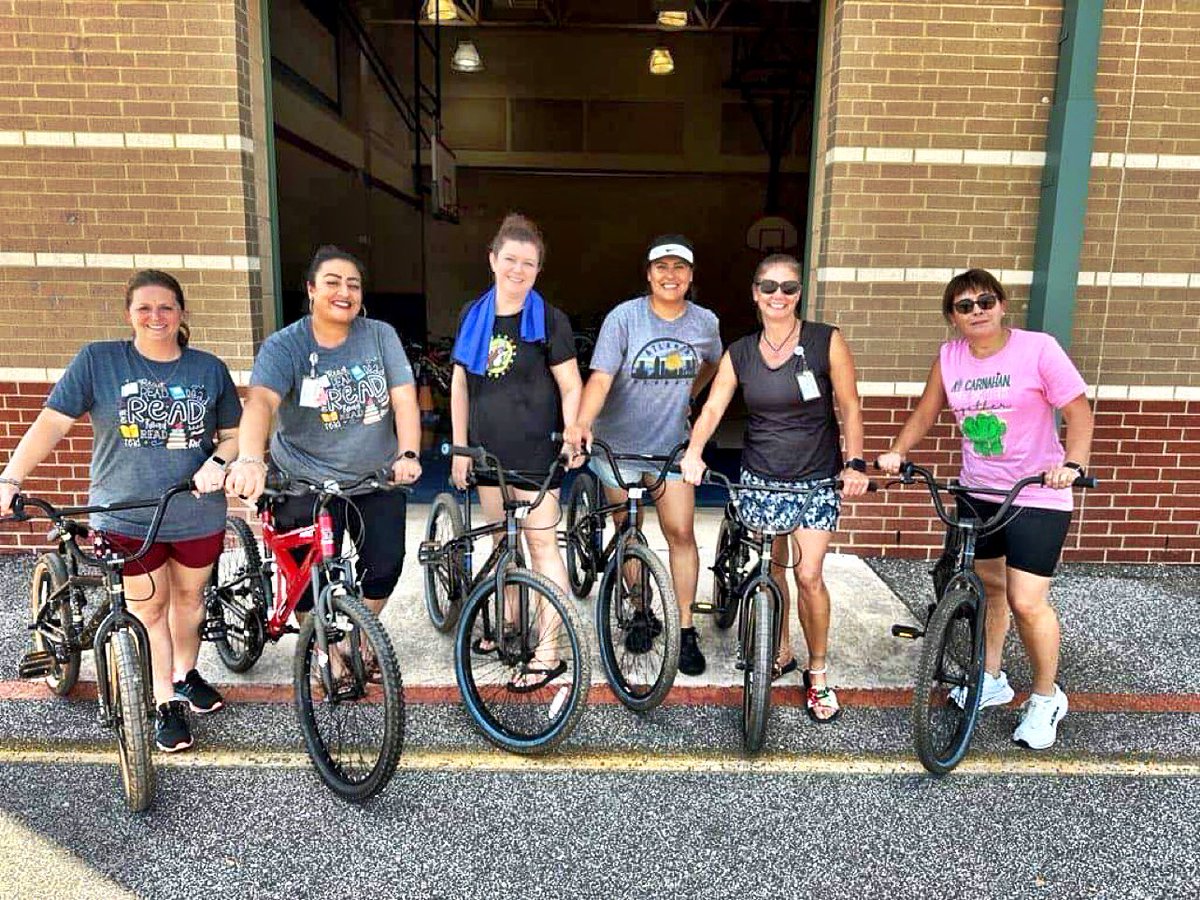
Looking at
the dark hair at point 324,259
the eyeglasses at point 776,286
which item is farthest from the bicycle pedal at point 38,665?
the eyeglasses at point 776,286

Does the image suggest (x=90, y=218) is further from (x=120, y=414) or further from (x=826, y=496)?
(x=826, y=496)

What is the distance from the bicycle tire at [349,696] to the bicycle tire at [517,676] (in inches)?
17.1

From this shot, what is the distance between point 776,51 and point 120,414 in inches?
579

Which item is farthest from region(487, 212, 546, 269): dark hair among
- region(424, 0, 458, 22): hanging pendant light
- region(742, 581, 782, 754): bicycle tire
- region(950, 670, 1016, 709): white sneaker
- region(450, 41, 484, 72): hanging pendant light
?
region(450, 41, 484, 72): hanging pendant light

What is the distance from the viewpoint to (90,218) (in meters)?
5.17

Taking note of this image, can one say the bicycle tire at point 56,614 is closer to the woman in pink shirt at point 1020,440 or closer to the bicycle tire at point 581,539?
the bicycle tire at point 581,539

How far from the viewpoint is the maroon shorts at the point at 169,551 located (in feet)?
10.4

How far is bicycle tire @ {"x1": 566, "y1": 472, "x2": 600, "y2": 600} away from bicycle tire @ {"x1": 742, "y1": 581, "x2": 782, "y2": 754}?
1.30 meters

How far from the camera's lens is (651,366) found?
3.76 metres

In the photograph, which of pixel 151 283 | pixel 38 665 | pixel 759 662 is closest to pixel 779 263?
pixel 759 662

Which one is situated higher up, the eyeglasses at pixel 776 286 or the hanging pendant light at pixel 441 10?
the hanging pendant light at pixel 441 10

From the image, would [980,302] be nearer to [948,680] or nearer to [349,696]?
[948,680]

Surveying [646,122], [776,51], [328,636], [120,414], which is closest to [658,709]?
[328,636]

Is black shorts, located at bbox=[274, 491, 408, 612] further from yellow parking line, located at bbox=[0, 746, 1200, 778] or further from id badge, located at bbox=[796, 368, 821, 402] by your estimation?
id badge, located at bbox=[796, 368, 821, 402]
